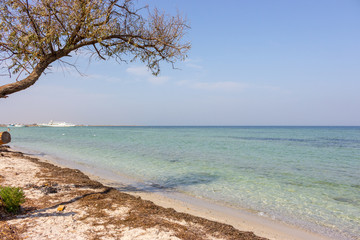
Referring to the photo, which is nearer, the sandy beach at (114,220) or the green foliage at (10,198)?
the sandy beach at (114,220)

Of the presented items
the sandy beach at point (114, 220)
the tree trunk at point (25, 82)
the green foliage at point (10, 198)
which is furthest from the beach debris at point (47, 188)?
the tree trunk at point (25, 82)

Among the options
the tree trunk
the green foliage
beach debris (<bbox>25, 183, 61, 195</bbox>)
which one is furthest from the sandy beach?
the tree trunk

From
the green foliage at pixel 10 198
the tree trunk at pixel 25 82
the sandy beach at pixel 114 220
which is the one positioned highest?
the tree trunk at pixel 25 82

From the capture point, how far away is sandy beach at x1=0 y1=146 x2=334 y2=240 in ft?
15.8

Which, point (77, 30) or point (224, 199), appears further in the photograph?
point (224, 199)

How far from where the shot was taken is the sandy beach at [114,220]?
15.8 feet

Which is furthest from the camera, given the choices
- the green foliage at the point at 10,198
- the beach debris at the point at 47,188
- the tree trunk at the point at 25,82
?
the beach debris at the point at 47,188

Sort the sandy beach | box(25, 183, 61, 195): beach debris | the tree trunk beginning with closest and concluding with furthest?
the sandy beach → the tree trunk → box(25, 183, 61, 195): beach debris

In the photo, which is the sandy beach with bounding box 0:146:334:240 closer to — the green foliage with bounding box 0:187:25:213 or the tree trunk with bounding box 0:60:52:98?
the green foliage with bounding box 0:187:25:213

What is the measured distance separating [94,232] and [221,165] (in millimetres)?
12355

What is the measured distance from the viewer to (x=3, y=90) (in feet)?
18.5

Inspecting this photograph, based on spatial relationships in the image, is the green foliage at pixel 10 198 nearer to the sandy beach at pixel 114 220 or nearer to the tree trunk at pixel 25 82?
the sandy beach at pixel 114 220

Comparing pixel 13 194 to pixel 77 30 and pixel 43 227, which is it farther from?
pixel 77 30

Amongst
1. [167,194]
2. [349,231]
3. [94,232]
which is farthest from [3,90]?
[349,231]
